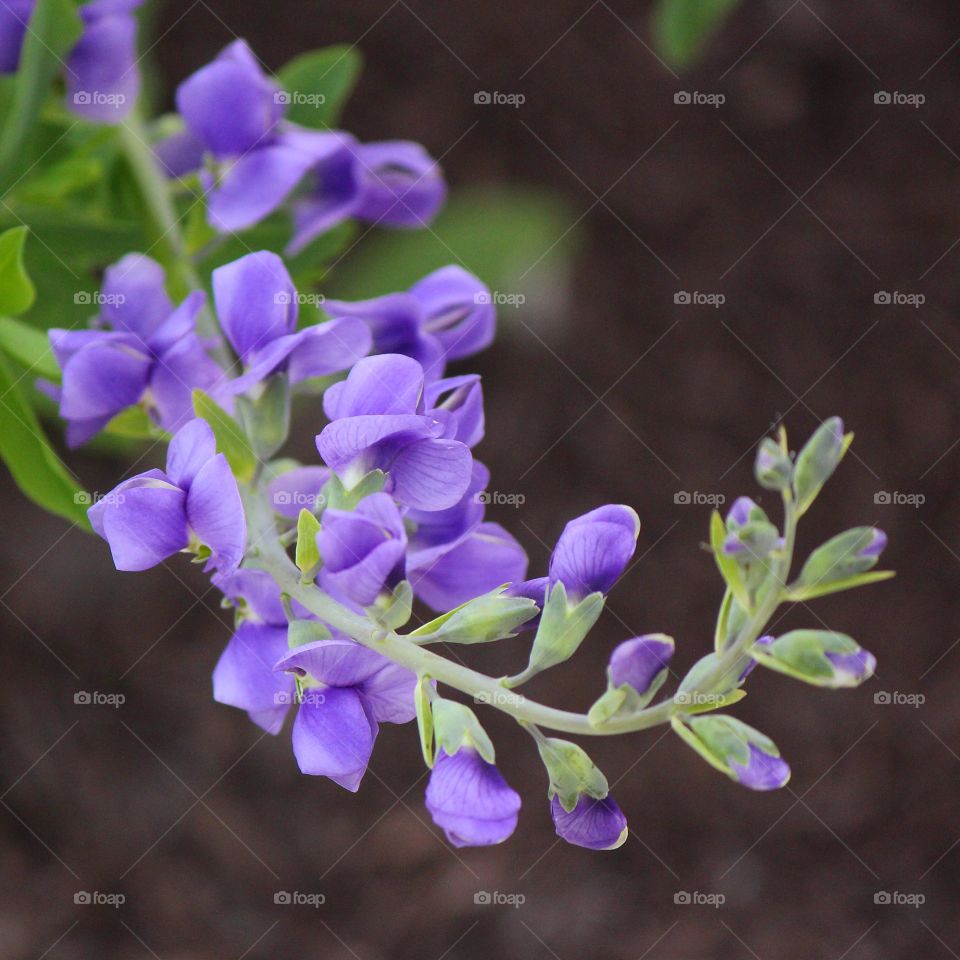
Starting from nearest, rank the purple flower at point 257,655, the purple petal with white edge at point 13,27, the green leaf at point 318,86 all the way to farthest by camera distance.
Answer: the purple flower at point 257,655 < the purple petal with white edge at point 13,27 < the green leaf at point 318,86

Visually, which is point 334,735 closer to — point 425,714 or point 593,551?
point 425,714

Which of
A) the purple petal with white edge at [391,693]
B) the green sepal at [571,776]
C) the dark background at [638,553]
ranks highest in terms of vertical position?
the green sepal at [571,776]

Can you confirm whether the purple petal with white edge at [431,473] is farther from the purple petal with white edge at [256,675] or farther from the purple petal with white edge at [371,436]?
the purple petal with white edge at [256,675]

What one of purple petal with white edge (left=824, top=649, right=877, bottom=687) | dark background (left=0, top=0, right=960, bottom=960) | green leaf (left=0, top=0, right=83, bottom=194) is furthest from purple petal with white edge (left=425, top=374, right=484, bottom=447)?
dark background (left=0, top=0, right=960, bottom=960)

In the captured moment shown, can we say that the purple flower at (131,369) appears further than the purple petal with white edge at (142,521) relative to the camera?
Yes

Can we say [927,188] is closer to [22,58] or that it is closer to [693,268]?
[693,268]

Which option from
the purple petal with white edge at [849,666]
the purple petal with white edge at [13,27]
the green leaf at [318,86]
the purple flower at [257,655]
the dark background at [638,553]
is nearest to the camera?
the purple petal with white edge at [849,666]

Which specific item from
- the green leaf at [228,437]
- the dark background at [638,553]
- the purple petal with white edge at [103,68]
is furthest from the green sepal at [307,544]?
the dark background at [638,553]
